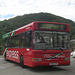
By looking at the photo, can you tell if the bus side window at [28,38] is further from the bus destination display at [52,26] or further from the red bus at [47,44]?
the bus destination display at [52,26]

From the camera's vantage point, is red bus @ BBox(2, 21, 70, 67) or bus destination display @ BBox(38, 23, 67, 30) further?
bus destination display @ BBox(38, 23, 67, 30)

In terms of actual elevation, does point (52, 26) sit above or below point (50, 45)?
above

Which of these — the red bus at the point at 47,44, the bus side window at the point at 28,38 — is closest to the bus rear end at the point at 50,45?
the red bus at the point at 47,44

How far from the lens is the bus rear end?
32.9 feet

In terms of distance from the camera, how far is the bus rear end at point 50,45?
32.9 feet

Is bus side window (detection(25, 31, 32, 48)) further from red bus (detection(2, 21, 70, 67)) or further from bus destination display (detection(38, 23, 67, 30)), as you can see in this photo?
bus destination display (detection(38, 23, 67, 30))

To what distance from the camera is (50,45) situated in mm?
10289

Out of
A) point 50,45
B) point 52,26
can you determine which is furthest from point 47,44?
point 52,26

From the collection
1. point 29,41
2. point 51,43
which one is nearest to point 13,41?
point 29,41

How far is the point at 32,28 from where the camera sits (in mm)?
10297

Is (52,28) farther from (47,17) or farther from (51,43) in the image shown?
(47,17)

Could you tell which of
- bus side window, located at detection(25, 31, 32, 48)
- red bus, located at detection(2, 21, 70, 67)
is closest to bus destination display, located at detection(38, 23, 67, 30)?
red bus, located at detection(2, 21, 70, 67)

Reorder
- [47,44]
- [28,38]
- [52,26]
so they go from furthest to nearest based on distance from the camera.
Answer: [28,38], [52,26], [47,44]

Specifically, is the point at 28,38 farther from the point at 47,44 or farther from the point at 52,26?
the point at 52,26
